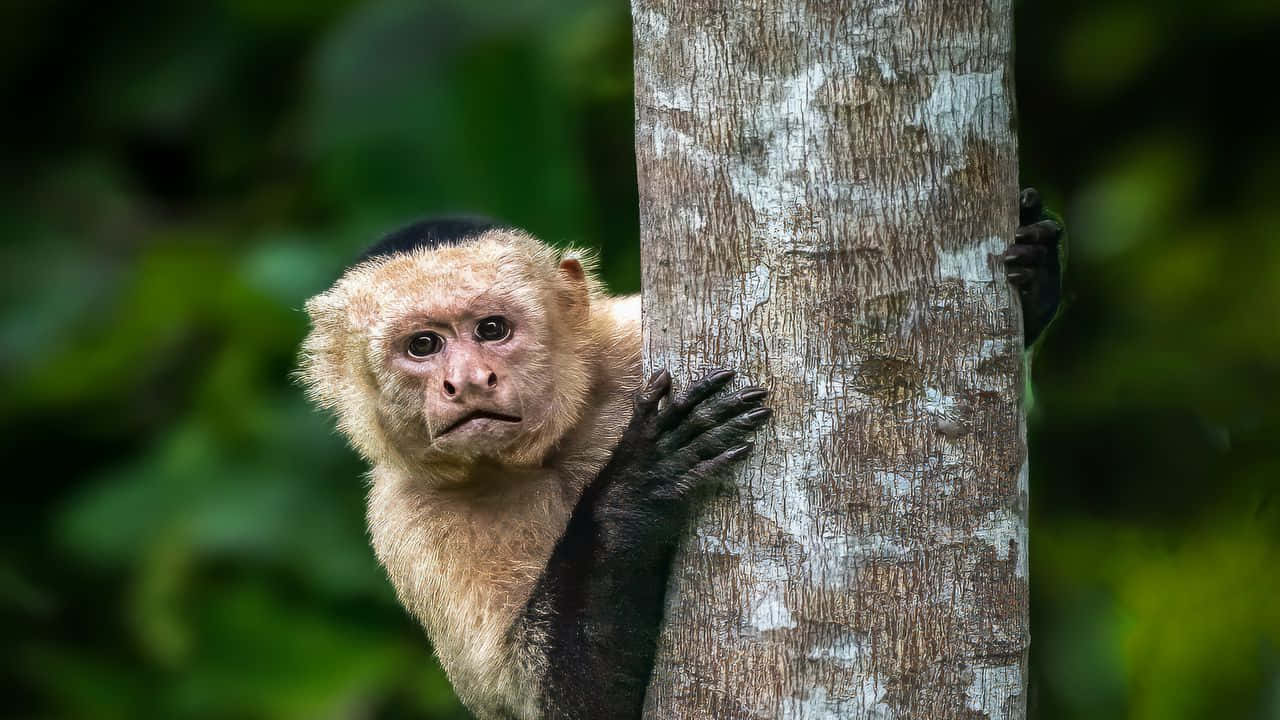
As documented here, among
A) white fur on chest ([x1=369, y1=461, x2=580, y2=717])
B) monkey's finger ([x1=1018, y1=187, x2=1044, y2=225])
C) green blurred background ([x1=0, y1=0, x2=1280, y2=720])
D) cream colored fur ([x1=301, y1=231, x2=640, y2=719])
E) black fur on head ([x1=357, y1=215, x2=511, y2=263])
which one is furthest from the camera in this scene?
green blurred background ([x1=0, y1=0, x2=1280, y2=720])

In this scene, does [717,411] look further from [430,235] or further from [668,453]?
[430,235]

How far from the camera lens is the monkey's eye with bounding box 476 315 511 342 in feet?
14.5

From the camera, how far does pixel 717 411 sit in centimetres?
308

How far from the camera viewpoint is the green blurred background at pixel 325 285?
532 centimetres

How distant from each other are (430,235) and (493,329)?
52 centimetres

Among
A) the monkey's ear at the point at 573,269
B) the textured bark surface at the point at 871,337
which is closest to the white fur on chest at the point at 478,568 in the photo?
the monkey's ear at the point at 573,269

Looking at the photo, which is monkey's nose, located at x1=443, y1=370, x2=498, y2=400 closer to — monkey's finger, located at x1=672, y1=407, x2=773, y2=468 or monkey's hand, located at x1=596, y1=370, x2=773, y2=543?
monkey's hand, located at x1=596, y1=370, x2=773, y2=543

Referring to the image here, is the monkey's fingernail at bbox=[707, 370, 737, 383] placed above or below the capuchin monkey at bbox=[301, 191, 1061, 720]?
above

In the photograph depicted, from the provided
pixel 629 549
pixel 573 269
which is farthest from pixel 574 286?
pixel 629 549

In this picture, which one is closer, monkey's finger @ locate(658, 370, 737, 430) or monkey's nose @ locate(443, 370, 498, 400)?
monkey's finger @ locate(658, 370, 737, 430)

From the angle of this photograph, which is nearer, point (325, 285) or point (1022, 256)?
point (1022, 256)

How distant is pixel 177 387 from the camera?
9148 mm

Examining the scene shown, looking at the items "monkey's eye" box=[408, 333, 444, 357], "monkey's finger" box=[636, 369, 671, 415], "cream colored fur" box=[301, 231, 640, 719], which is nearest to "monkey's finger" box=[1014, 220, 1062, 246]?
"monkey's finger" box=[636, 369, 671, 415]

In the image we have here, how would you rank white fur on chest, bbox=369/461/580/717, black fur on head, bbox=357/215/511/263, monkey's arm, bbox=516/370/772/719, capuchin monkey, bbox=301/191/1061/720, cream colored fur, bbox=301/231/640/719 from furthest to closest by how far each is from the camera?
black fur on head, bbox=357/215/511/263, cream colored fur, bbox=301/231/640/719, white fur on chest, bbox=369/461/580/717, capuchin monkey, bbox=301/191/1061/720, monkey's arm, bbox=516/370/772/719
